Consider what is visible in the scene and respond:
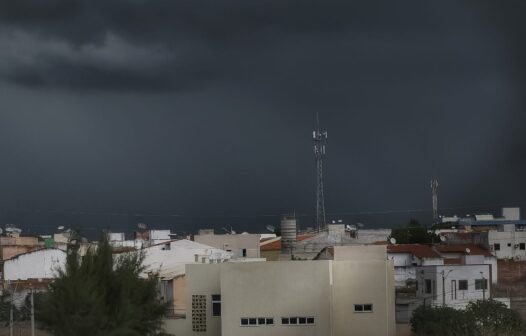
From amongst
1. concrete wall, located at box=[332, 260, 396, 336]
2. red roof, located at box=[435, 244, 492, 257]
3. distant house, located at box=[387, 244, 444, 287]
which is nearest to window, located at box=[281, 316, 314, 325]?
concrete wall, located at box=[332, 260, 396, 336]

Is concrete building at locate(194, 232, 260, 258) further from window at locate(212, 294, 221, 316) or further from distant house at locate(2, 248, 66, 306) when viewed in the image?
window at locate(212, 294, 221, 316)

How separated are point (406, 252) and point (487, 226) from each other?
2009 inches

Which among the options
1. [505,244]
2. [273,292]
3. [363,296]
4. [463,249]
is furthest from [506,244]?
[273,292]

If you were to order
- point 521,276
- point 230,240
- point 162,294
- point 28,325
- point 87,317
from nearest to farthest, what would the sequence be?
point 87,317 → point 162,294 → point 28,325 → point 521,276 → point 230,240

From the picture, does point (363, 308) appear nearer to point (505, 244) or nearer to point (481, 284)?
point (481, 284)

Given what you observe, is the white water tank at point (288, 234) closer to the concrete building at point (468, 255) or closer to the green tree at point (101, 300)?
the concrete building at point (468, 255)

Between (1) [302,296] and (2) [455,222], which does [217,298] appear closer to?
(1) [302,296]

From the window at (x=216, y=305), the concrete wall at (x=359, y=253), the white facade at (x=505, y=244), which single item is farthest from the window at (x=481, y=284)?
the white facade at (x=505, y=244)

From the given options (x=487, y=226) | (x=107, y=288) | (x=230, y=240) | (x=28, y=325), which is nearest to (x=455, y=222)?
(x=487, y=226)

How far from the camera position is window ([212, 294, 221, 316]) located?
178 feet

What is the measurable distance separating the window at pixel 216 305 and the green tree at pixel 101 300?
18.1 ft

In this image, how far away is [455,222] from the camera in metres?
139

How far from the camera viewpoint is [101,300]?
45.0 metres

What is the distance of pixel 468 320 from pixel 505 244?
46224 mm
